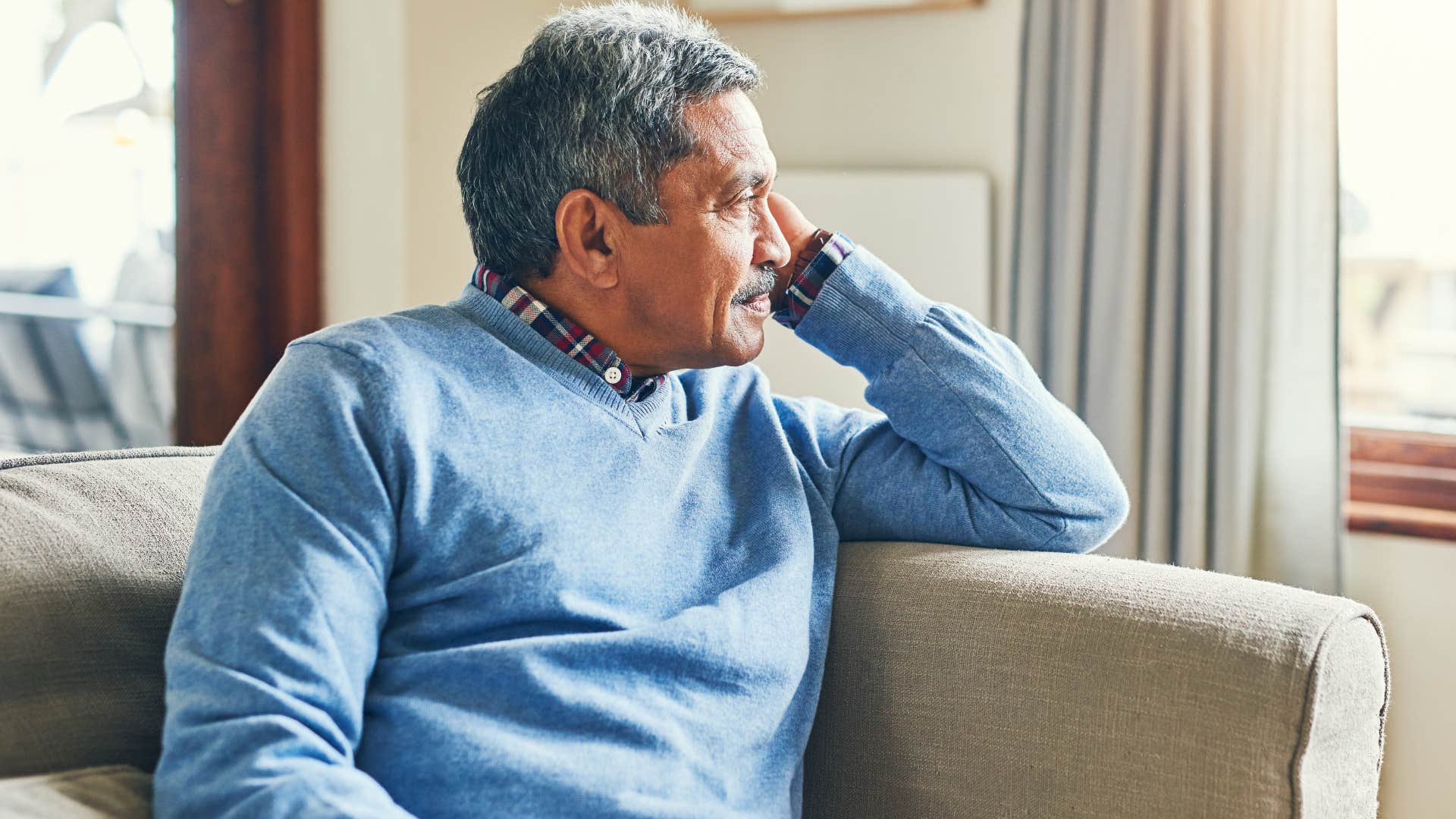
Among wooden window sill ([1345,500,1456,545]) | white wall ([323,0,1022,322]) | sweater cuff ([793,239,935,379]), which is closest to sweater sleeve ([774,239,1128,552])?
sweater cuff ([793,239,935,379])

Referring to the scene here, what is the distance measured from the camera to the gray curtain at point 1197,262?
84.9 inches

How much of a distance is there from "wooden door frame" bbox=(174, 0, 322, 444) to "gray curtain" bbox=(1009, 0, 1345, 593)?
144 centimetres

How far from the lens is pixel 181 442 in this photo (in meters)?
2.67

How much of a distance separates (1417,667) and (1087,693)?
1.39m

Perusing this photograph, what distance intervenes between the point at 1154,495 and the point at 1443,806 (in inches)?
27.1

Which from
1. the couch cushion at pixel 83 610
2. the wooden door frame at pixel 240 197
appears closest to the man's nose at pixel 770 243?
the couch cushion at pixel 83 610

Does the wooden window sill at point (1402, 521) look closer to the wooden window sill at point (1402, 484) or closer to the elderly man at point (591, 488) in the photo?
the wooden window sill at point (1402, 484)

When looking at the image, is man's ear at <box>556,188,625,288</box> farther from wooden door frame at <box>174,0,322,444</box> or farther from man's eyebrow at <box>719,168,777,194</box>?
wooden door frame at <box>174,0,322,444</box>

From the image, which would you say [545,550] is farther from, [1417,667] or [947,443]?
[1417,667]

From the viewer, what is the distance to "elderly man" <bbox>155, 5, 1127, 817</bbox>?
93 cm

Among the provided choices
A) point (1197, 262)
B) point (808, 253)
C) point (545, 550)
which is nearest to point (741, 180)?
point (808, 253)

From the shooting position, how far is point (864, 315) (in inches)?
51.3

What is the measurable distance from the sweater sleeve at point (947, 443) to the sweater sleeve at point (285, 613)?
20.2 inches

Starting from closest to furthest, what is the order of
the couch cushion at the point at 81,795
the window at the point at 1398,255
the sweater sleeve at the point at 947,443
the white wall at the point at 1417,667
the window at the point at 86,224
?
the couch cushion at the point at 81,795 → the sweater sleeve at the point at 947,443 → the white wall at the point at 1417,667 → the window at the point at 1398,255 → the window at the point at 86,224
